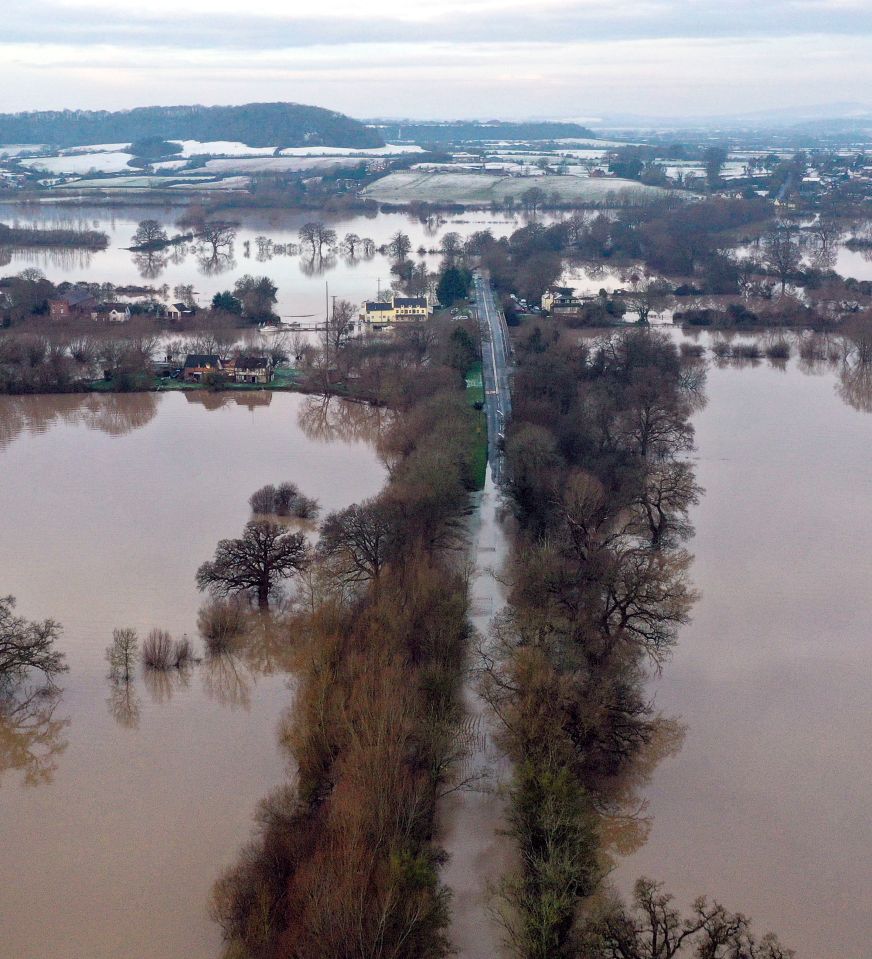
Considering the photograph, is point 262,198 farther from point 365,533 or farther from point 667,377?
point 365,533

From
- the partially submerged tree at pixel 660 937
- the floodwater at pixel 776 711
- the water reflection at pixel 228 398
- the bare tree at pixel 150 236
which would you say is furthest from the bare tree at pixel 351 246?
the partially submerged tree at pixel 660 937

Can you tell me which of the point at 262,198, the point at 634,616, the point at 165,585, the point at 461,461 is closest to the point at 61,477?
the point at 165,585

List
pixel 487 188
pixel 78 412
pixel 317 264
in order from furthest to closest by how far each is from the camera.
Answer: pixel 487 188, pixel 317 264, pixel 78 412

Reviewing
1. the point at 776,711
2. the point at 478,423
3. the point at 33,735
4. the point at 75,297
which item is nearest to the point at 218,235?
the point at 75,297

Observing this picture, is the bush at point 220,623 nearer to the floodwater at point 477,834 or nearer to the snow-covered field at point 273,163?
the floodwater at point 477,834

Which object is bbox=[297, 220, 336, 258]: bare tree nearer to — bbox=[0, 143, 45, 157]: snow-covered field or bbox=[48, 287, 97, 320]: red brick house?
bbox=[48, 287, 97, 320]: red brick house

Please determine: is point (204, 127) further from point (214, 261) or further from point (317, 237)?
point (214, 261)
